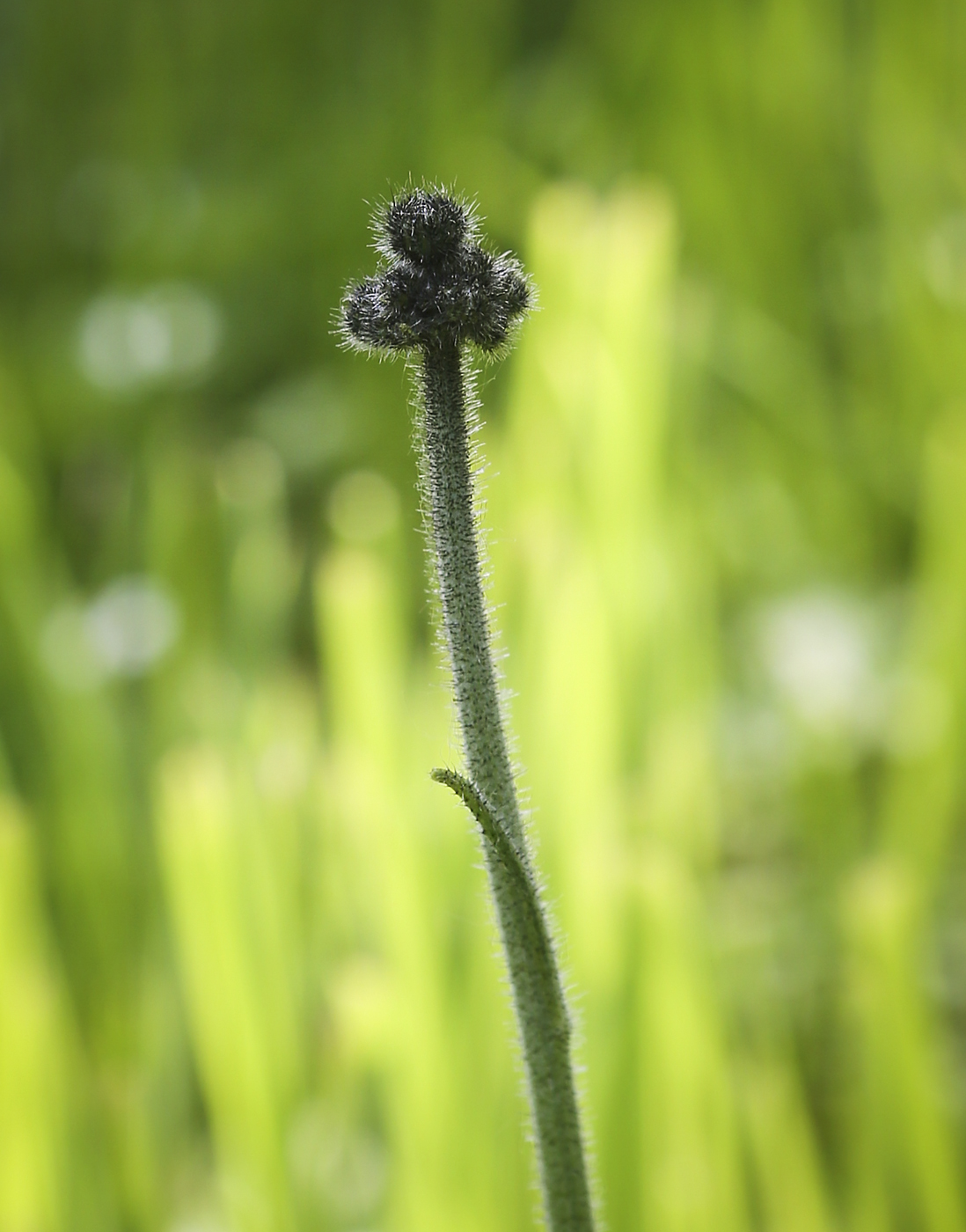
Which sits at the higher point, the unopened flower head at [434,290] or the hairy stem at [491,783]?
the unopened flower head at [434,290]

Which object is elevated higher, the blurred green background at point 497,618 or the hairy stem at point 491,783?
the blurred green background at point 497,618

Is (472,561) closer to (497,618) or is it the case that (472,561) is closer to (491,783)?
(491,783)

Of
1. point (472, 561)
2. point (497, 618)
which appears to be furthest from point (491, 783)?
point (497, 618)

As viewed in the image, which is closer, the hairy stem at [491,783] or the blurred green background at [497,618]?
the hairy stem at [491,783]

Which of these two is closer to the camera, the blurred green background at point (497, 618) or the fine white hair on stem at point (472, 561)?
the fine white hair on stem at point (472, 561)

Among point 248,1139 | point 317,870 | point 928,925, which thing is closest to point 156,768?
point 317,870
